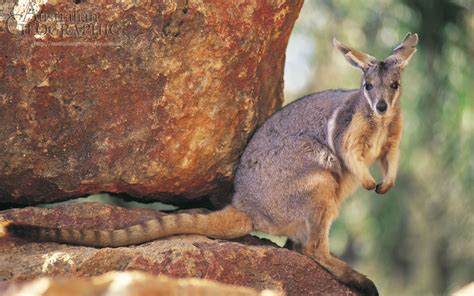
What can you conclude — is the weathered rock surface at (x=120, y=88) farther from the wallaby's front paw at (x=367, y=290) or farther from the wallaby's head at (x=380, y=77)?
the wallaby's front paw at (x=367, y=290)

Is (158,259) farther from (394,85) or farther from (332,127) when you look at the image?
(394,85)

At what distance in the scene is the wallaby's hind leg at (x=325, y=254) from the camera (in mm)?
6242

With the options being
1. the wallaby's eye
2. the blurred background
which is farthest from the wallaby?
the blurred background

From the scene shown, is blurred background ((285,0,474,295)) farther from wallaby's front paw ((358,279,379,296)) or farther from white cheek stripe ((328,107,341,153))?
wallaby's front paw ((358,279,379,296))

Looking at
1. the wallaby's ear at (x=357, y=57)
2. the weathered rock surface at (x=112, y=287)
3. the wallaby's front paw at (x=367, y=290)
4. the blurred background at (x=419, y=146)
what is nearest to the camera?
the weathered rock surface at (x=112, y=287)

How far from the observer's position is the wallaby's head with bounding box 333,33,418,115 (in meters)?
6.40

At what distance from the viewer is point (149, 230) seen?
19.8 ft

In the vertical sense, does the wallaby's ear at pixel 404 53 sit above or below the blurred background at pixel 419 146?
above

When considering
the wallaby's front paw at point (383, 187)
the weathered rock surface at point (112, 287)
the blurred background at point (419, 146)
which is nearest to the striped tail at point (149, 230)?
the wallaby's front paw at point (383, 187)

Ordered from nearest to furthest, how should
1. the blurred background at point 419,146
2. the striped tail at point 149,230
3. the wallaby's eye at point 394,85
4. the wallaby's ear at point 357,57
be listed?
the striped tail at point 149,230 < the wallaby's eye at point 394,85 < the wallaby's ear at point 357,57 < the blurred background at point 419,146

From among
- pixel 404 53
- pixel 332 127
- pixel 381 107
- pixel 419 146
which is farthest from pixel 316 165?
pixel 419 146

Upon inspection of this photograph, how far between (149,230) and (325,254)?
1.32m

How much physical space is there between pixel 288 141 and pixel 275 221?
63 cm

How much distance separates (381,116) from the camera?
6527mm
